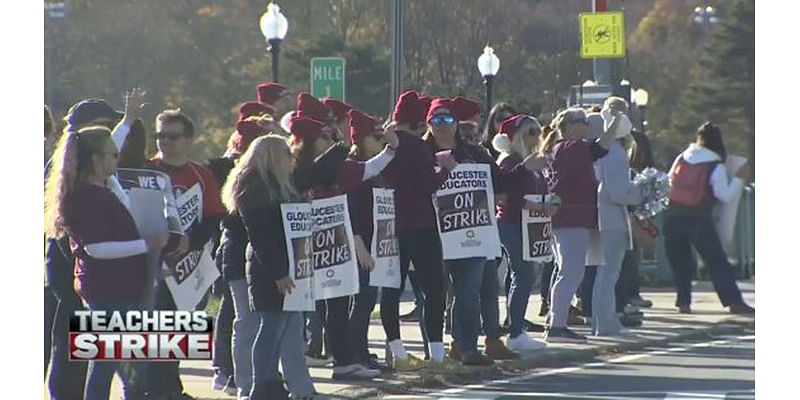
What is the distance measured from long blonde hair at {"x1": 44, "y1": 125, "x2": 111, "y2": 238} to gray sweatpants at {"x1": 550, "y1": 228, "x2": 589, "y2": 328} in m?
2.13

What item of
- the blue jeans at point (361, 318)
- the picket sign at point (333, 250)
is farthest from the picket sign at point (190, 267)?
the blue jeans at point (361, 318)

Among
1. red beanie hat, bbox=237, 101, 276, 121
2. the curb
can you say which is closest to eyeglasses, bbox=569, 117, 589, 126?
the curb

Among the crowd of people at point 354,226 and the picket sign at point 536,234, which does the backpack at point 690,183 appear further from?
the picket sign at point 536,234

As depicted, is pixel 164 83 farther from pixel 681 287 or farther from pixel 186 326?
pixel 681 287

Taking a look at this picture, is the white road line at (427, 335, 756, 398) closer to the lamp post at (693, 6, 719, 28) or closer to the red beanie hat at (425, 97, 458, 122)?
the red beanie hat at (425, 97, 458, 122)

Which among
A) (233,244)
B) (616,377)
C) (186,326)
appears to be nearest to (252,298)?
(233,244)

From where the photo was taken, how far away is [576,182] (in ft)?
31.9

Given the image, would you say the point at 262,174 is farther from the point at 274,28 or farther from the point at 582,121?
the point at 582,121

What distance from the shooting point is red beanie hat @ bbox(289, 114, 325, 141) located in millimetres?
A: 9654

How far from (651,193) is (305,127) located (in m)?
1.69

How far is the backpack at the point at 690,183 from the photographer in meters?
8.51

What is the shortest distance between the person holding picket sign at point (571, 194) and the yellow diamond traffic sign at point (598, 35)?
302mm

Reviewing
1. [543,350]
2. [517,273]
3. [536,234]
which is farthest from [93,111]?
[517,273]
